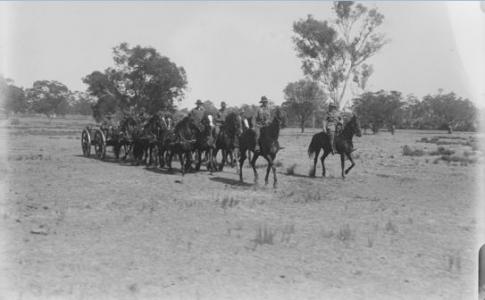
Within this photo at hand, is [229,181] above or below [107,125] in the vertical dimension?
below

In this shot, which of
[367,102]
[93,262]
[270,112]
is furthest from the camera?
[367,102]

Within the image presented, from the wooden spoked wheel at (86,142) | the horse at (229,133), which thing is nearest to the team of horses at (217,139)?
the horse at (229,133)

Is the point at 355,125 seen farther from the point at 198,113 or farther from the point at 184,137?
the point at 184,137

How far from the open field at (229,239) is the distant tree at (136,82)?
26016 millimetres

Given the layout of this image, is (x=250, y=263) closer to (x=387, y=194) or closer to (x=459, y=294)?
(x=459, y=294)

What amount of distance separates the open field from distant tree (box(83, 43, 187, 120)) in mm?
26016

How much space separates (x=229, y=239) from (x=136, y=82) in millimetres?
34031

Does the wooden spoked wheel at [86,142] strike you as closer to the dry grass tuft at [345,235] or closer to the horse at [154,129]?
the horse at [154,129]

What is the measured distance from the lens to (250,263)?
21.1 feet

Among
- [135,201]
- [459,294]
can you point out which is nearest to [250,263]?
[459,294]

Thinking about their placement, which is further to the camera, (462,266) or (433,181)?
(433,181)

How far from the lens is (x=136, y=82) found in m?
39.5

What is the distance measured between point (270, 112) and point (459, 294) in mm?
9673

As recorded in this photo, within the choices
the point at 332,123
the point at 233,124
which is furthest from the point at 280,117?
the point at 332,123
